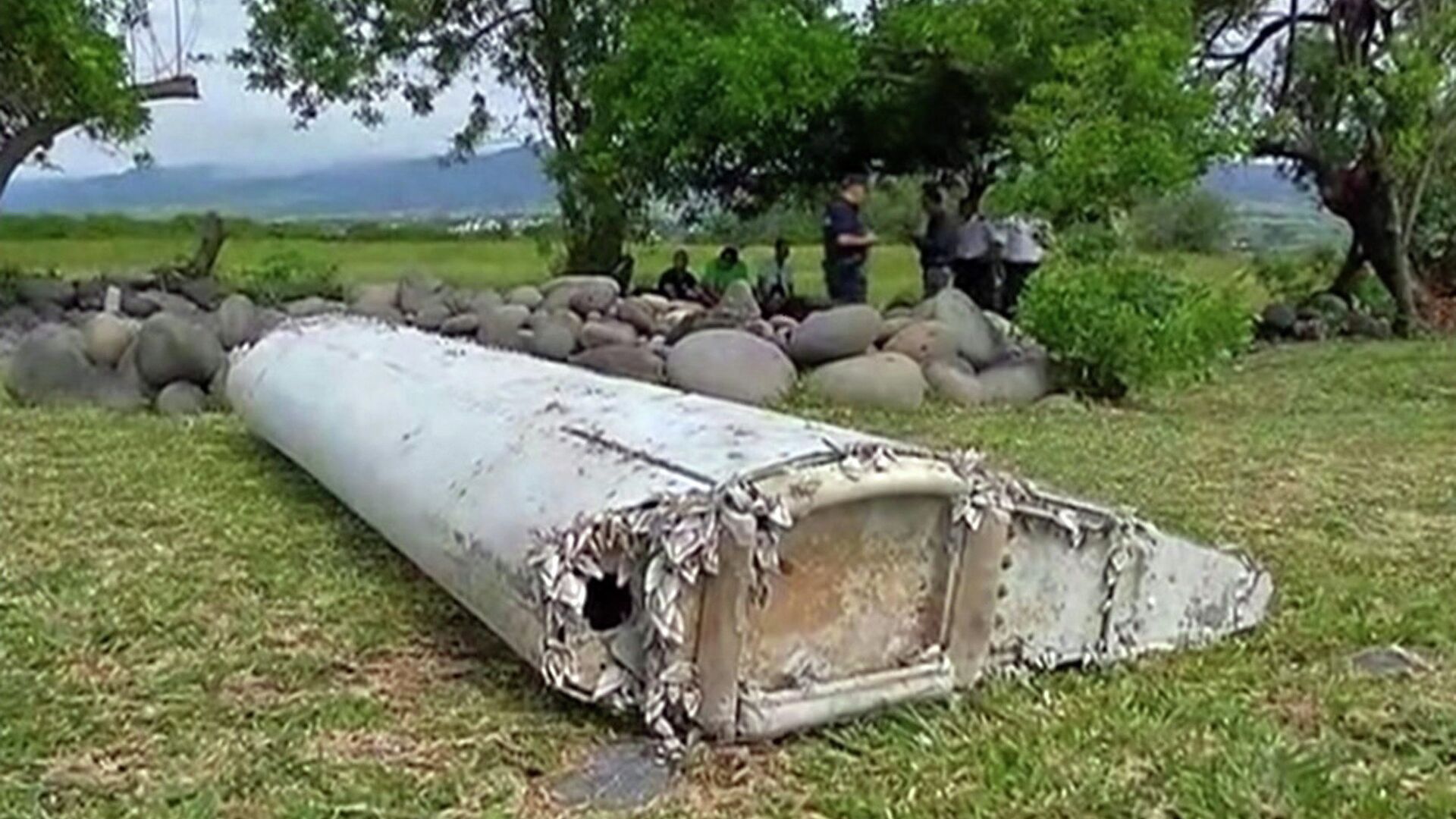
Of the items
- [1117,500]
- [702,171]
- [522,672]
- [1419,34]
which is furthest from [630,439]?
[1419,34]

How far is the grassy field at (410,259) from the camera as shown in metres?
11.8

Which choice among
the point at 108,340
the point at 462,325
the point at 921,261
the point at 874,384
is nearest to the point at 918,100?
the point at 921,261

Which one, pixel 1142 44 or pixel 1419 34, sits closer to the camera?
pixel 1142 44

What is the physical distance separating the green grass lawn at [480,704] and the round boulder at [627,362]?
2696mm

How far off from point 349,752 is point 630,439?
0.63 meters

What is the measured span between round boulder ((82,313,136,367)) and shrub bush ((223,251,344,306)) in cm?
384

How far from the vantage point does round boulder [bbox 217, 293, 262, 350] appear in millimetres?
7074

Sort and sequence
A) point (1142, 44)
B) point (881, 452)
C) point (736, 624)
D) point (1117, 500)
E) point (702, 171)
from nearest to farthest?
point (736, 624), point (881, 452), point (1117, 500), point (1142, 44), point (702, 171)

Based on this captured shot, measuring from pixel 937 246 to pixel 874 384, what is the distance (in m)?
4.76

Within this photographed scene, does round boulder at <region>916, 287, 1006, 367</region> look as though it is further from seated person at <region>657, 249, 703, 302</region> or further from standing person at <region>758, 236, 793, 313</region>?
seated person at <region>657, 249, 703, 302</region>

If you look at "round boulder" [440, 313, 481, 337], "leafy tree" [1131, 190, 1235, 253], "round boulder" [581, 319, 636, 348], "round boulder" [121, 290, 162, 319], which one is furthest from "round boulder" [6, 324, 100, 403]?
"leafy tree" [1131, 190, 1235, 253]

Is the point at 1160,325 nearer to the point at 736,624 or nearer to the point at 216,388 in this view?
the point at 216,388

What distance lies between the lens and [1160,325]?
6836 mm

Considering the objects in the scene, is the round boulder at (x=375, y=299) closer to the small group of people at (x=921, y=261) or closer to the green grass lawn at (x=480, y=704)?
the small group of people at (x=921, y=261)
